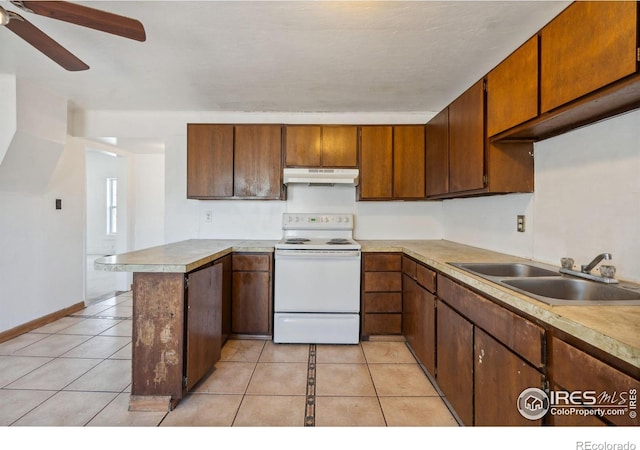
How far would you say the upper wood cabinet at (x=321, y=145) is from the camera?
2.96 m

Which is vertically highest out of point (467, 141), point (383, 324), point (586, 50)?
point (586, 50)

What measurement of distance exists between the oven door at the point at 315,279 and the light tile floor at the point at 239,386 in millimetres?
374

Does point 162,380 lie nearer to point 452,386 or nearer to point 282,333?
point 282,333

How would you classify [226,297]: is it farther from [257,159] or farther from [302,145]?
[302,145]

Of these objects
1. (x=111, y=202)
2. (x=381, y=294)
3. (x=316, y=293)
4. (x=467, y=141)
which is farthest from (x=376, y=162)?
(x=111, y=202)

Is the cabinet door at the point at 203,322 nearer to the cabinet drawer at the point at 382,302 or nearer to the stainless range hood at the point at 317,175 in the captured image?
the stainless range hood at the point at 317,175

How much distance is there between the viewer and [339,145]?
9.77 ft

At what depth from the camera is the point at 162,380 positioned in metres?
1.73

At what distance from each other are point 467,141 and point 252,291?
2.16 metres

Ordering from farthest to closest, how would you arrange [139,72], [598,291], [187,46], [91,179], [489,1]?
[91,179]
[139,72]
[187,46]
[489,1]
[598,291]

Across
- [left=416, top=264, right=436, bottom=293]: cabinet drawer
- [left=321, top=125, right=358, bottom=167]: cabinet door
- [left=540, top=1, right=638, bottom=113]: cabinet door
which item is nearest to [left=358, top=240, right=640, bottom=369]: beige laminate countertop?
[left=416, top=264, right=436, bottom=293]: cabinet drawer

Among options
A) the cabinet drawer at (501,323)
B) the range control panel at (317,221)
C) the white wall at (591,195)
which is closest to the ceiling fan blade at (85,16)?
the range control panel at (317,221)
